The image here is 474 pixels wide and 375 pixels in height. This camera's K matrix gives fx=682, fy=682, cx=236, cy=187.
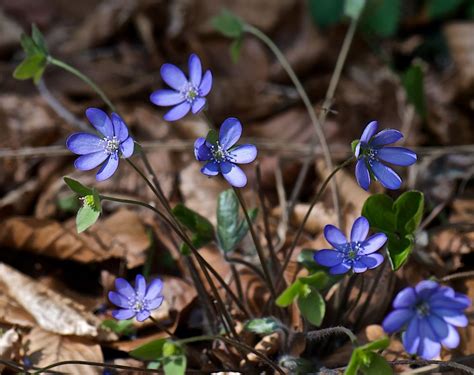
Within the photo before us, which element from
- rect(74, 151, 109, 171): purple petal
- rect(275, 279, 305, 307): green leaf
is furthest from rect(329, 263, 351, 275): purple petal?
rect(74, 151, 109, 171): purple petal

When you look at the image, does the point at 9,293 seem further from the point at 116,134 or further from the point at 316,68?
the point at 316,68

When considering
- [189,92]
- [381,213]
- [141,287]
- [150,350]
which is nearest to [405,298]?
[381,213]

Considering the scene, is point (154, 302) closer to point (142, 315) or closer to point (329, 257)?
point (142, 315)

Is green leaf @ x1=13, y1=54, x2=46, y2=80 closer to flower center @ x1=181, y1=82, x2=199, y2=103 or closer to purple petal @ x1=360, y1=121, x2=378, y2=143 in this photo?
flower center @ x1=181, y1=82, x2=199, y2=103

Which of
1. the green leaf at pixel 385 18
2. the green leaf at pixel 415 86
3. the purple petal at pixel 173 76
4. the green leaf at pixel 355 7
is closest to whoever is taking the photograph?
the purple petal at pixel 173 76

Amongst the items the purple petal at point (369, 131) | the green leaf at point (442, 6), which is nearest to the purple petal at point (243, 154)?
the purple petal at point (369, 131)

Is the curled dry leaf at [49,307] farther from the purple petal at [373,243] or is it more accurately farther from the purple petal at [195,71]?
the purple petal at [373,243]
